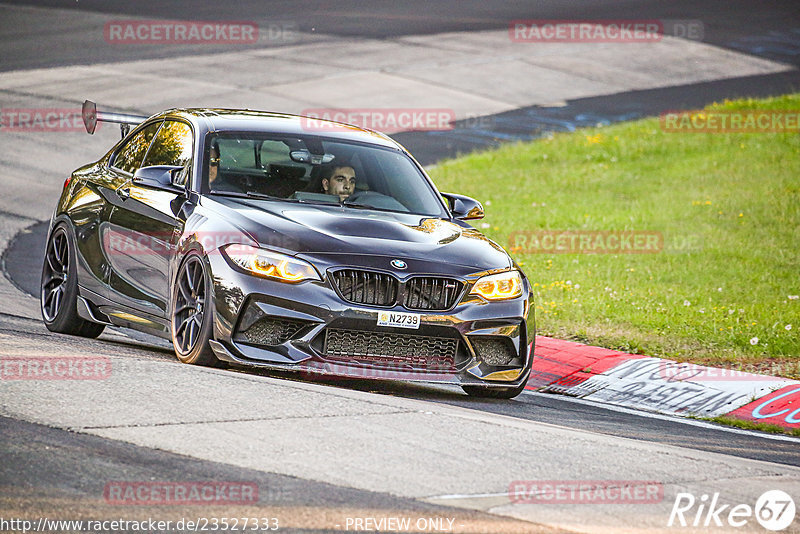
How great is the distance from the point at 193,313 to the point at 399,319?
4.24ft

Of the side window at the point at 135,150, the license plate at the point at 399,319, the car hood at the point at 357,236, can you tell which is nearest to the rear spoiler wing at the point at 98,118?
the side window at the point at 135,150

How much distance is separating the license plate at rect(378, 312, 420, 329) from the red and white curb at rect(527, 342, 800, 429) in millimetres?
2463

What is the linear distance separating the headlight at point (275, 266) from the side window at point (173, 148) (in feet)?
4.28

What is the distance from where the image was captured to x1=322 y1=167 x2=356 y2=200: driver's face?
29.0 feet

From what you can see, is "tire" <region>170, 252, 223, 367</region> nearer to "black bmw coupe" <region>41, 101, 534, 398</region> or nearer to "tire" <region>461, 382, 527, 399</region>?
"black bmw coupe" <region>41, 101, 534, 398</region>

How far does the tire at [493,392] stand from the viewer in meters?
8.51

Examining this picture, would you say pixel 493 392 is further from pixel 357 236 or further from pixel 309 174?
pixel 309 174

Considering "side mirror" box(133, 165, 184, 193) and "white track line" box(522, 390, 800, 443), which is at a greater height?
"side mirror" box(133, 165, 184, 193)

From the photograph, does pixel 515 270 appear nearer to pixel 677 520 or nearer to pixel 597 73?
pixel 677 520

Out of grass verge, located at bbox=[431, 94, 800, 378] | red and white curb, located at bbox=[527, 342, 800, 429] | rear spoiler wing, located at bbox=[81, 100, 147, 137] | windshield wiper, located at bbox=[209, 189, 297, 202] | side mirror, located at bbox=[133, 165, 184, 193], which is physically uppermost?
rear spoiler wing, located at bbox=[81, 100, 147, 137]

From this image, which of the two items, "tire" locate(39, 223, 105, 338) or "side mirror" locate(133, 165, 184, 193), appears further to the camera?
"tire" locate(39, 223, 105, 338)

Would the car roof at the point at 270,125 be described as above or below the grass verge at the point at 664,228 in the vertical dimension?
above

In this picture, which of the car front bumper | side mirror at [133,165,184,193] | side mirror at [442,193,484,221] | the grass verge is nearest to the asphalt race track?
the car front bumper

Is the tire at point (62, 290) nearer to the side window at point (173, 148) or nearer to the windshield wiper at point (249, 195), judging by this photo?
the side window at point (173, 148)
